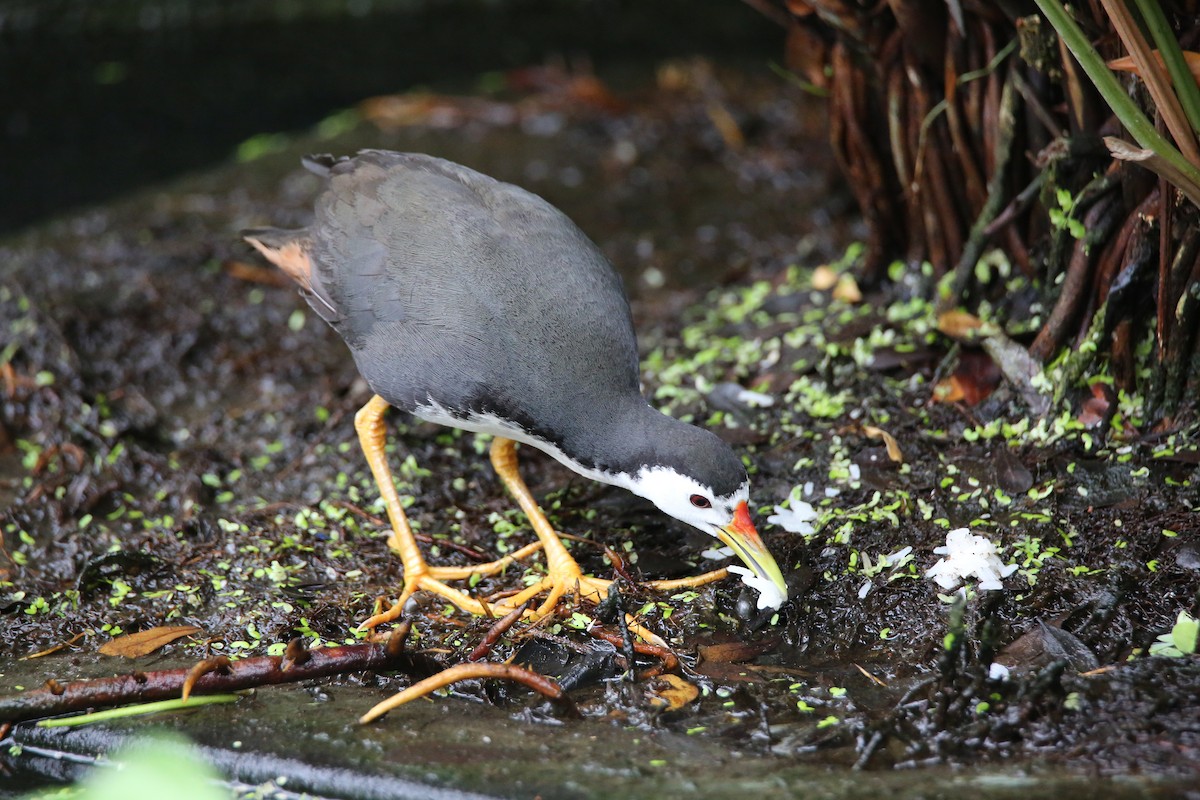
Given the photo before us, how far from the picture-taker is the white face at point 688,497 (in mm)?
3359

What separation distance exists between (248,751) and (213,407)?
2.47 metres

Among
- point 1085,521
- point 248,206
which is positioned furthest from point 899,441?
point 248,206

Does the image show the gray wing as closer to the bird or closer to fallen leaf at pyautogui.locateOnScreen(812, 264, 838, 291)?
the bird

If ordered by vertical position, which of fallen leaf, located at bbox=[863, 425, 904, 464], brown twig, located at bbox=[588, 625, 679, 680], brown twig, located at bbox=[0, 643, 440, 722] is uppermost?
fallen leaf, located at bbox=[863, 425, 904, 464]

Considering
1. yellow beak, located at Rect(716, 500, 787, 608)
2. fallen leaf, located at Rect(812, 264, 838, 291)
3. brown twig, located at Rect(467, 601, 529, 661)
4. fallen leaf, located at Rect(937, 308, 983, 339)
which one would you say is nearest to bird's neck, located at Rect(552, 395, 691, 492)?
yellow beak, located at Rect(716, 500, 787, 608)

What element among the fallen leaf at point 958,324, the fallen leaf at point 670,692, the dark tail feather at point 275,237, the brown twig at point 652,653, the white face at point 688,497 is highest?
the dark tail feather at point 275,237

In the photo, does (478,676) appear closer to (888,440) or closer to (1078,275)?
(888,440)

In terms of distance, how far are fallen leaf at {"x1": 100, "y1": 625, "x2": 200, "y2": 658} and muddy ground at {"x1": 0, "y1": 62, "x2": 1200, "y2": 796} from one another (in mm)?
71

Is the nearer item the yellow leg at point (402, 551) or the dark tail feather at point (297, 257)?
the yellow leg at point (402, 551)

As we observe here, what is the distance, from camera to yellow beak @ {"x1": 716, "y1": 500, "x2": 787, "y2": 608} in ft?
11.0

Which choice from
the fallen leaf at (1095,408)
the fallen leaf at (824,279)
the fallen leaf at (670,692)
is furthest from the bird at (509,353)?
the fallen leaf at (824,279)

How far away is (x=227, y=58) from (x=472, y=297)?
6323mm

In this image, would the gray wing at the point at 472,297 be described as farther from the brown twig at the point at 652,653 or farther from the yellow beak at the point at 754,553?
the brown twig at the point at 652,653

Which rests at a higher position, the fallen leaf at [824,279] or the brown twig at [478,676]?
the fallen leaf at [824,279]
